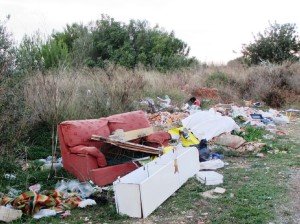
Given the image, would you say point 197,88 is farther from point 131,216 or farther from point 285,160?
point 131,216

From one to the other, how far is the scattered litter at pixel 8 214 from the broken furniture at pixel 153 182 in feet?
3.45

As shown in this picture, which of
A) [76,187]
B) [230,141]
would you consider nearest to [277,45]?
[230,141]

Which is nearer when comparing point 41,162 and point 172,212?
point 172,212

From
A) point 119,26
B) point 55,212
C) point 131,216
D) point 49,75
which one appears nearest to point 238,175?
point 131,216

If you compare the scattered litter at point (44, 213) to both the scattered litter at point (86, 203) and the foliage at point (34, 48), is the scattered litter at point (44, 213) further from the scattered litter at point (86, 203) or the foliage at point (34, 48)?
the foliage at point (34, 48)

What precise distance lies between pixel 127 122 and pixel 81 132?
3.11ft

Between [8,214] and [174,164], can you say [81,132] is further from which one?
[8,214]

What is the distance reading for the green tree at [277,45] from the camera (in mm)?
19797

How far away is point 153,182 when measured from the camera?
414 centimetres

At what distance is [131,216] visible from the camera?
399 cm

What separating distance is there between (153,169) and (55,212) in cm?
130

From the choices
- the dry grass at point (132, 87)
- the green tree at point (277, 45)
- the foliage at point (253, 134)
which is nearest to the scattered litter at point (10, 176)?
the dry grass at point (132, 87)

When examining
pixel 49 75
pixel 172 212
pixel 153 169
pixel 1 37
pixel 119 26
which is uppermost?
pixel 119 26

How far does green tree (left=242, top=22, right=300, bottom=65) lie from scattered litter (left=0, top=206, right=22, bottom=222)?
17819mm
